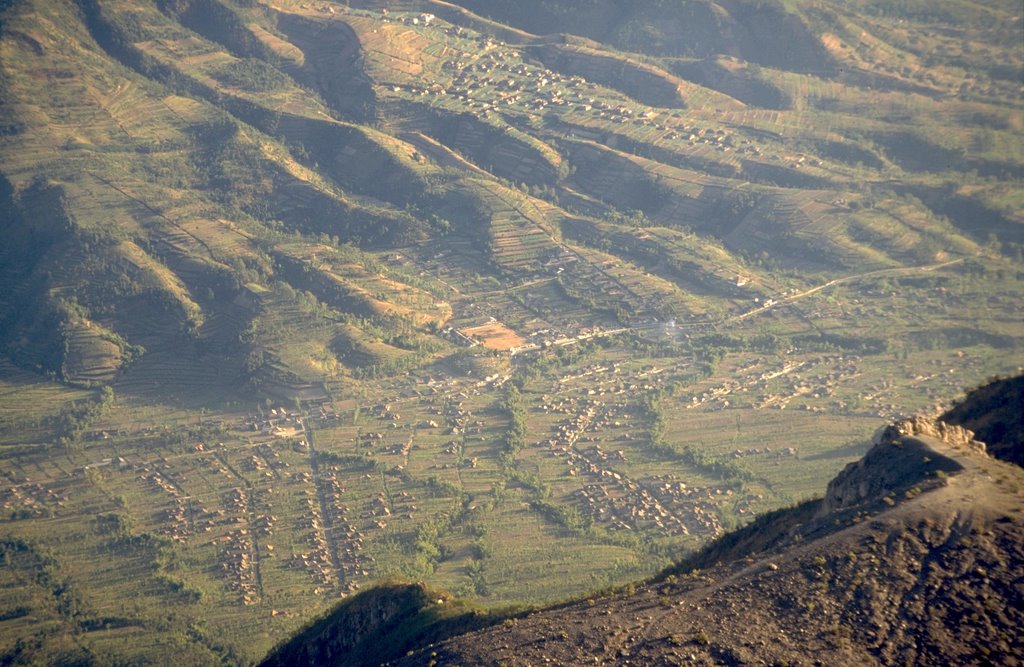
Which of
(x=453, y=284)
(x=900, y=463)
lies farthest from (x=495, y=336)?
(x=900, y=463)

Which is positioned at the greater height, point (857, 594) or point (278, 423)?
point (857, 594)

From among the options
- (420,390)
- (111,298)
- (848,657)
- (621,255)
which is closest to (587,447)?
(420,390)

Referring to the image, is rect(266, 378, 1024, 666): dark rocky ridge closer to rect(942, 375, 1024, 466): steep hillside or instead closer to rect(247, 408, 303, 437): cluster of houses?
rect(942, 375, 1024, 466): steep hillside

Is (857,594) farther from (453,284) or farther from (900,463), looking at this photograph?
(453,284)

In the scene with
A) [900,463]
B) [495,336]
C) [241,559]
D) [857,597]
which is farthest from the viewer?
[495,336]

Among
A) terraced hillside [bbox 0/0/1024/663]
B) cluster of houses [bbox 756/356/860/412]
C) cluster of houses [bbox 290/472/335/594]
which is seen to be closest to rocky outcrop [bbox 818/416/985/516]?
terraced hillside [bbox 0/0/1024/663]

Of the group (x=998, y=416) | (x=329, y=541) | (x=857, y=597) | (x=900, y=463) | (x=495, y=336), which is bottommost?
(x=329, y=541)

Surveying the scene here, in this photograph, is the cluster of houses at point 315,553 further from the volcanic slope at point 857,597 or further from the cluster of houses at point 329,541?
the volcanic slope at point 857,597
